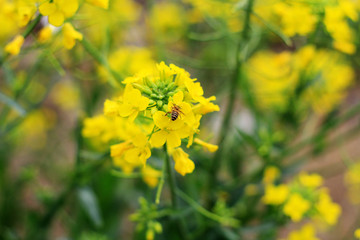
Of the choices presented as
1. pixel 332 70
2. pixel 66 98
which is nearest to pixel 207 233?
pixel 332 70

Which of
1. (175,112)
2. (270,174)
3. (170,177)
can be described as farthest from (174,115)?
(270,174)

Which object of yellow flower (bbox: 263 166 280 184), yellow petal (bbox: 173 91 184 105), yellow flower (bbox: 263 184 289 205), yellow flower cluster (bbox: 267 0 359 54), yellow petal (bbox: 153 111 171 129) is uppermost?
yellow flower cluster (bbox: 267 0 359 54)

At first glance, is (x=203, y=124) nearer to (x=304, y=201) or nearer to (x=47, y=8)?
(x=304, y=201)

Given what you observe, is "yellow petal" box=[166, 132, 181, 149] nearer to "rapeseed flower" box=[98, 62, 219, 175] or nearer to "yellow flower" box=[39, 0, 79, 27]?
"rapeseed flower" box=[98, 62, 219, 175]

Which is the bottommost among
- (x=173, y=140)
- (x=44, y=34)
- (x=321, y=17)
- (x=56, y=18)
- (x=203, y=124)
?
(x=173, y=140)

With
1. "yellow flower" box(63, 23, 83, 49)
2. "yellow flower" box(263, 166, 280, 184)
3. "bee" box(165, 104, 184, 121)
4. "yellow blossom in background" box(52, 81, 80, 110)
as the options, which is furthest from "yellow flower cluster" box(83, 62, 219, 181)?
"yellow blossom in background" box(52, 81, 80, 110)

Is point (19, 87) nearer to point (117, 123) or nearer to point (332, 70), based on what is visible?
point (117, 123)
